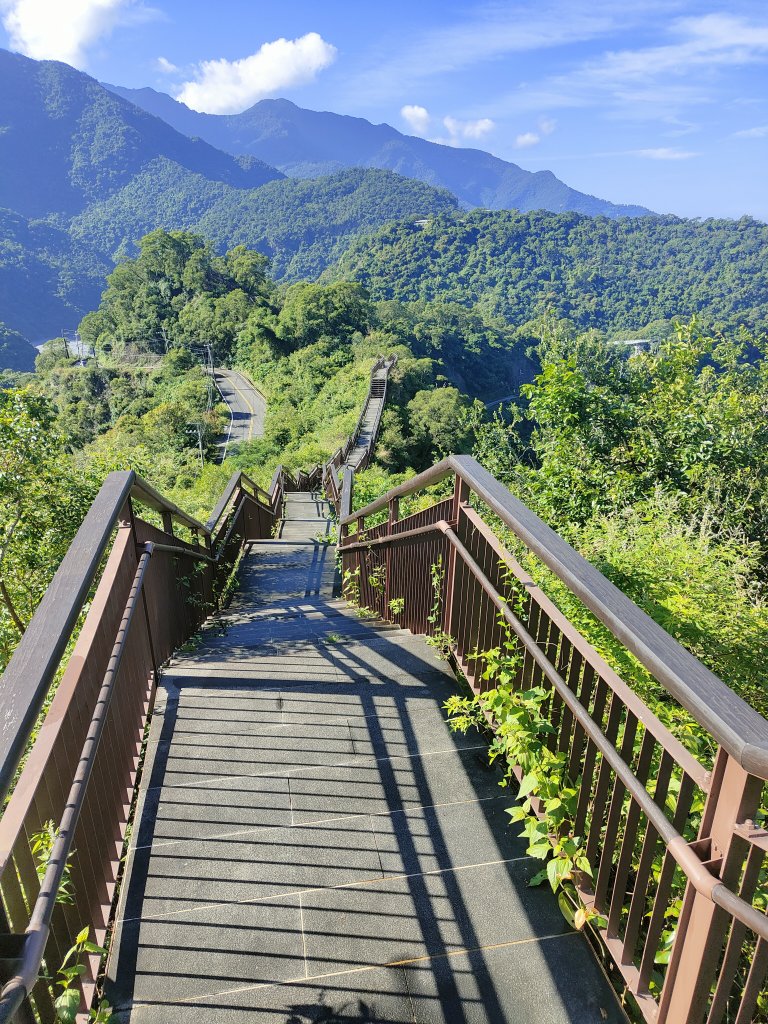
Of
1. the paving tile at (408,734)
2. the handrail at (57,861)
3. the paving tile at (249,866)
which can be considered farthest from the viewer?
the paving tile at (408,734)

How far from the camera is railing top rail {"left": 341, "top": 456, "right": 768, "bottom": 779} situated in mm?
1260

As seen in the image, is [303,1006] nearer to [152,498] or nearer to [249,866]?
[249,866]

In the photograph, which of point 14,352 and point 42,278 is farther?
point 42,278

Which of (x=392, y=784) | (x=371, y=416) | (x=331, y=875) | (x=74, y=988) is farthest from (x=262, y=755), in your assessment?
(x=371, y=416)

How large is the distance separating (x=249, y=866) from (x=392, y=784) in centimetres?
70

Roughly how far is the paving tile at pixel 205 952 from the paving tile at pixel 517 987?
42 centimetres

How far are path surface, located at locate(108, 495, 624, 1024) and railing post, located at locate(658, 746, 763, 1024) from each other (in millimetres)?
510

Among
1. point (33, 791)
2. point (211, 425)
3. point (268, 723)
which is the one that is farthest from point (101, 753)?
point (211, 425)

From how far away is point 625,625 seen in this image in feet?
5.45

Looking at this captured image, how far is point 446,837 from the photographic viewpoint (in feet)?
8.37

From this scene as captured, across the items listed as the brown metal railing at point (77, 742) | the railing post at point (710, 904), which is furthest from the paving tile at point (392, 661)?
the railing post at point (710, 904)

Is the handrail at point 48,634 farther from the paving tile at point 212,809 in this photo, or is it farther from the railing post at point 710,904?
the railing post at point 710,904

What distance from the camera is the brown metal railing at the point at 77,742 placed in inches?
54.6

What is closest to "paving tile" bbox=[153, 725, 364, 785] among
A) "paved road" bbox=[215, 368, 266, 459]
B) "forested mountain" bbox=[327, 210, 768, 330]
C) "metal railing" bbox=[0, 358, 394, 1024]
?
"metal railing" bbox=[0, 358, 394, 1024]
